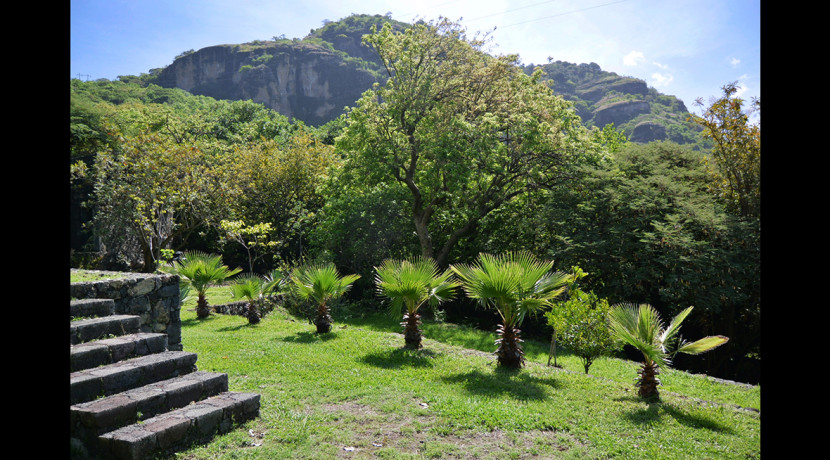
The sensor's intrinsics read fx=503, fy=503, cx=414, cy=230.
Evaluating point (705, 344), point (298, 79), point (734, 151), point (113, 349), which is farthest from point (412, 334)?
point (298, 79)

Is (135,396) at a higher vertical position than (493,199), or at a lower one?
lower

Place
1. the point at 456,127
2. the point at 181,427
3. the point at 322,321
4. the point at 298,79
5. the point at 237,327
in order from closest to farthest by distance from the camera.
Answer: the point at 181,427 → the point at 322,321 → the point at 237,327 → the point at 456,127 → the point at 298,79

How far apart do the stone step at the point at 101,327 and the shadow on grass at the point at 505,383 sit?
400 centimetres

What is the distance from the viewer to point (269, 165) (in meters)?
18.5

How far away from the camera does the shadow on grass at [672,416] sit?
539 centimetres

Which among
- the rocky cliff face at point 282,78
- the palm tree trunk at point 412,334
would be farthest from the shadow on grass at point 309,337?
the rocky cliff face at point 282,78

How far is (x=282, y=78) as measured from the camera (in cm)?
8138

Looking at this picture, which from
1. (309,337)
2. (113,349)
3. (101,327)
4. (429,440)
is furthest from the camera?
(309,337)

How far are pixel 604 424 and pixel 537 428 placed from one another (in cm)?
78

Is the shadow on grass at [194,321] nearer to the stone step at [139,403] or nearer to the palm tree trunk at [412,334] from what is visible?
the palm tree trunk at [412,334]

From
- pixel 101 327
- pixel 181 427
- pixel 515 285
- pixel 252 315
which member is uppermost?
pixel 515 285

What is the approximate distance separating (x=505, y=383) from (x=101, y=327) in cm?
491

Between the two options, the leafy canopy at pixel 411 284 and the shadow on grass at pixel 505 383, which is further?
the leafy canopy at pixel 411 284

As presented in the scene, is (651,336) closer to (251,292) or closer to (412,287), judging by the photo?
(412,287)
